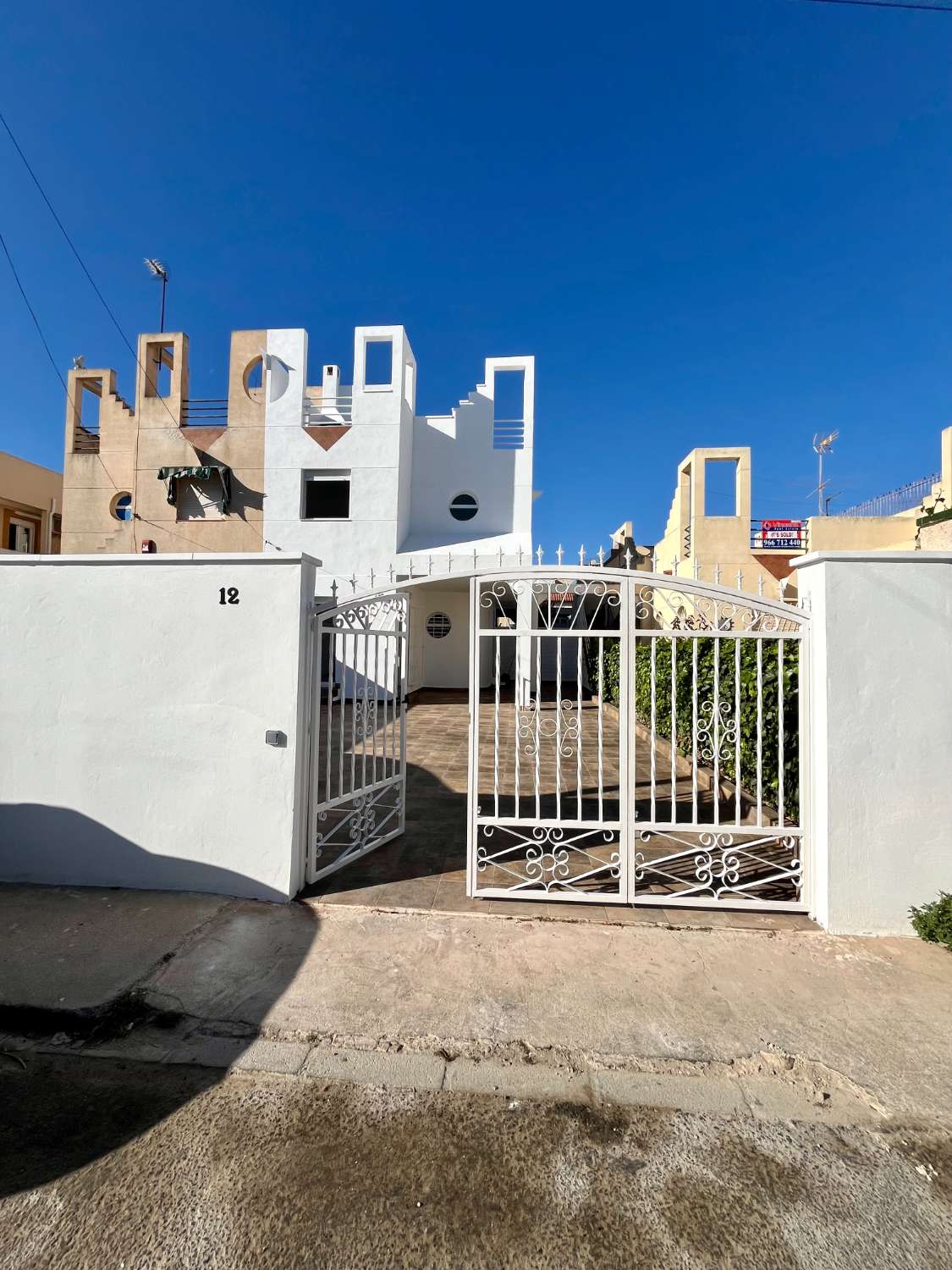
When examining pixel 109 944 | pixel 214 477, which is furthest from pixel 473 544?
pixel 109 944

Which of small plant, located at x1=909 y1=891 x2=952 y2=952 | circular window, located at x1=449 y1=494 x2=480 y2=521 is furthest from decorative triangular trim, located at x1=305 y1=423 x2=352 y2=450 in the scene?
small plant, located at x1=909 y1=891 x2=952 y2=952

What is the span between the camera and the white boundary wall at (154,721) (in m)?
4.13

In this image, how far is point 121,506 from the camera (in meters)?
17.0

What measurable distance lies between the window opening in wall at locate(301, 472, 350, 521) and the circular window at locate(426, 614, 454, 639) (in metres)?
3.87

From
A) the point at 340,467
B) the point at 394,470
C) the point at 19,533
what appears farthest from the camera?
the point at 19,533

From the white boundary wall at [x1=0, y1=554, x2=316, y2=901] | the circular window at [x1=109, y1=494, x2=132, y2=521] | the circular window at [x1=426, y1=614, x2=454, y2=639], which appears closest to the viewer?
the white boundary wall at [x1=0, y1=554, x2=316, y2=901]

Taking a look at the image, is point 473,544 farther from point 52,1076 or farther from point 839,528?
point 52,1076

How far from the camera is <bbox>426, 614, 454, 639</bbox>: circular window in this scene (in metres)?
17.2

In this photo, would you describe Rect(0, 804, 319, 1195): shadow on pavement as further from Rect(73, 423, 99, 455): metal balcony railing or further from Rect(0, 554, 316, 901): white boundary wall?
Rect(73, 423, 99, 455): metal balcony railing

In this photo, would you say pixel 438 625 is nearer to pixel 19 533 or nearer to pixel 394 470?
pixel 394 470

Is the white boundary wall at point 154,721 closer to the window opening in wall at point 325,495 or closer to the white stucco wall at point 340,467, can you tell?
the white stucco wall at point 340,467

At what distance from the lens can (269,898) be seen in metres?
4.11

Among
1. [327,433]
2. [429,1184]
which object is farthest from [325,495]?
[429,1184]

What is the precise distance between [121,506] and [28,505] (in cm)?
518
